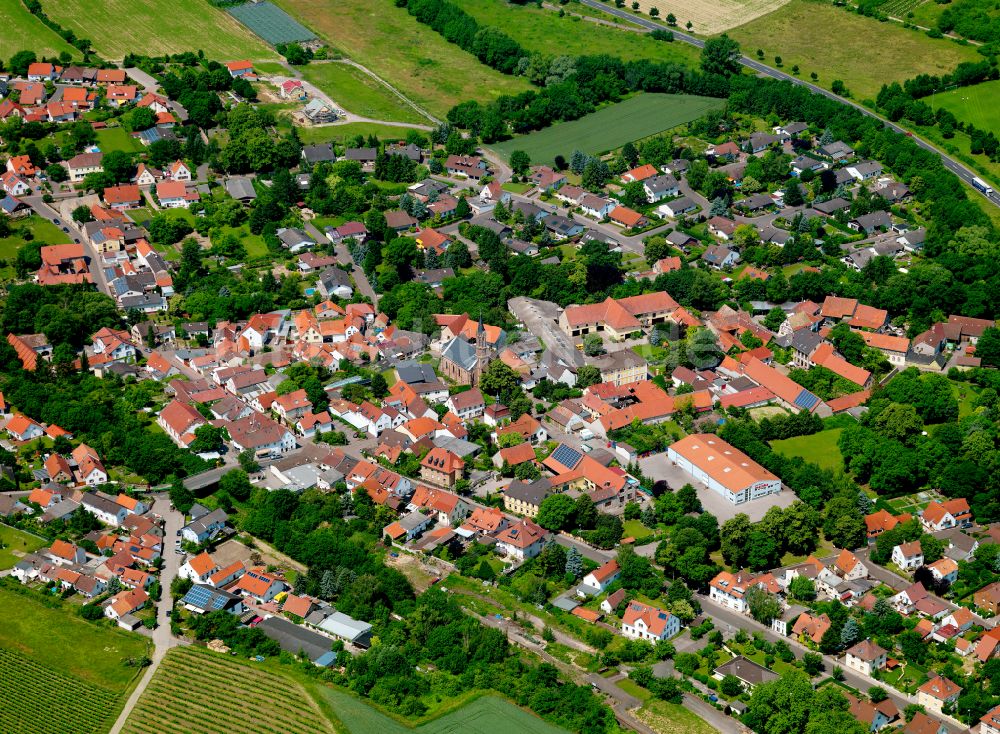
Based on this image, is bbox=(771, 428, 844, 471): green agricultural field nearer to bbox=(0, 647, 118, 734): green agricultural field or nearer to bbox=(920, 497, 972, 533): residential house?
bbox=(920, 497, 972, 533): residential house

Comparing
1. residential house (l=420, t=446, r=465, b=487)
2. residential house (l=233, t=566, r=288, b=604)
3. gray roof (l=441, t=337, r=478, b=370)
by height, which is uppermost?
gray roof (l=441, t=337, r=478, b=370)

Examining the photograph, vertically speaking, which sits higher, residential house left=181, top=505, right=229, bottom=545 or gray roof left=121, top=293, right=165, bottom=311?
gray roof left=121, top=293, right=165, bottom=311

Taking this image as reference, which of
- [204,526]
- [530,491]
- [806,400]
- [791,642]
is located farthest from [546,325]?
[791,642]

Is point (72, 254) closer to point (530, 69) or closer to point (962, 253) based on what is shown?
point (530, 69)

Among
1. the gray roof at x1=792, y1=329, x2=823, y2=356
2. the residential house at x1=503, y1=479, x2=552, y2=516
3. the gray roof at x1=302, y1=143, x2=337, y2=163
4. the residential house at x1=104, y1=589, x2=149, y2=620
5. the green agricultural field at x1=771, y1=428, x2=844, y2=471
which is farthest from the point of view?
the gray roof at x1=302, y1=143, x2=337, y2=163

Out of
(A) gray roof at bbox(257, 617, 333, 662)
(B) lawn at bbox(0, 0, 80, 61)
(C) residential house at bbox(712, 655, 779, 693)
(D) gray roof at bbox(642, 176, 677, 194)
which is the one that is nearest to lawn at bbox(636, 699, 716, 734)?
(C) residential house at bbox(712, 655, 779, 693)

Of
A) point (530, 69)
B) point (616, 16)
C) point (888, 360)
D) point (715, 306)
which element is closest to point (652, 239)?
point (715, 306)
